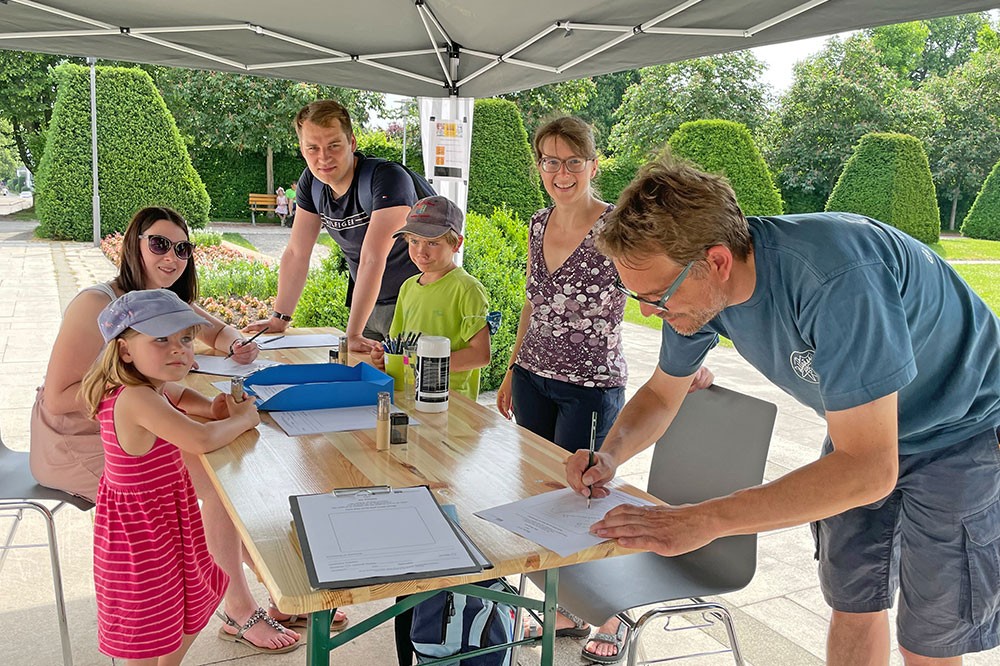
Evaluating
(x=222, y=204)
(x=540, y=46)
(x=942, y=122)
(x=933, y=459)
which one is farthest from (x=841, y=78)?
(x=933, y=459)

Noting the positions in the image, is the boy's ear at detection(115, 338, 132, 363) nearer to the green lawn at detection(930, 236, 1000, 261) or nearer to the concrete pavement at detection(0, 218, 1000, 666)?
the concrete pavement at detection(0, 218, 1000, 666)

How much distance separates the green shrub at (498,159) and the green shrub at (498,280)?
6.50 m

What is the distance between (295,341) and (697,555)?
1.90 meters

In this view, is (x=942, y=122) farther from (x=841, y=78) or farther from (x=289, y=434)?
(x=289, y=434)

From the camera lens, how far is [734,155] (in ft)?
43.1

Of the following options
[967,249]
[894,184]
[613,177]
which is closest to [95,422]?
[613,177]

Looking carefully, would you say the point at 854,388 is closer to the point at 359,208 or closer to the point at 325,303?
the point at 359,208

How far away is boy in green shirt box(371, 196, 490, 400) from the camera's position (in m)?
2.68

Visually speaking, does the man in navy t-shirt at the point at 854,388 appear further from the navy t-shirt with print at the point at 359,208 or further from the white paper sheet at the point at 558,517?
the navy t-shirt with print at the point at 359,208

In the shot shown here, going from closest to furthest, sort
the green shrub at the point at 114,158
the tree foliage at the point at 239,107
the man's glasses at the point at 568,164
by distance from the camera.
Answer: the man's glasses at the point at 568,164 < the green shrub at the point at 114,158 < the tree foliage at the point at 239,107

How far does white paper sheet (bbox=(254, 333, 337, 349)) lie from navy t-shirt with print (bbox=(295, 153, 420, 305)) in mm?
284

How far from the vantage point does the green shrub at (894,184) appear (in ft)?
53.2

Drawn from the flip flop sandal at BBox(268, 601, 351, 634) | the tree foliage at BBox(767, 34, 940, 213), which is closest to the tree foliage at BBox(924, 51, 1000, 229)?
the tree foliage at BBox(767, 34, 940, 213)

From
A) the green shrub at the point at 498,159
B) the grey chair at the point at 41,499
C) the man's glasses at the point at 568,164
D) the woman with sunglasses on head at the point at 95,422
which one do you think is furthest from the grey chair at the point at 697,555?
the green shrub at the point at 498,159
